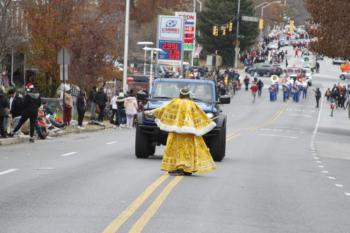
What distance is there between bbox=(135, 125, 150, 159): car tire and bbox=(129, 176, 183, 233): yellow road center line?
555cm

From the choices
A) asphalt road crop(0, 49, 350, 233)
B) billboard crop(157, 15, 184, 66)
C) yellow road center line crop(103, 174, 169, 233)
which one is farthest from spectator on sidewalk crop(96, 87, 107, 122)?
yellow road center line crop(103, 174, 169, 233)

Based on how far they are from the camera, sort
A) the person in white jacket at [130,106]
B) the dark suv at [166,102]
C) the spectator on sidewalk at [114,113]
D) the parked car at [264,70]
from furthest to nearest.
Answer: the parked car at [264,70] < the spectator on sidewalk at [114,113] < the person in white jacket at [130,106] < the dark suv at [166,102]

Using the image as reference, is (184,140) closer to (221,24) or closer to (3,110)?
(3,110)

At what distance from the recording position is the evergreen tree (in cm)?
11719

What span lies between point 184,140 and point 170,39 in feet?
142

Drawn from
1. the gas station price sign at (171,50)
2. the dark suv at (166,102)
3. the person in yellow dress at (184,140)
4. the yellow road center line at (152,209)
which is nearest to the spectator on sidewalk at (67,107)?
the dark suv at (166,102)

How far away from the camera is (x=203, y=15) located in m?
120

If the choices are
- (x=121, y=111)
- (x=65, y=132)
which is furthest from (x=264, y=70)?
(x=65, y=132)

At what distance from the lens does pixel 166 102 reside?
23.0 meters

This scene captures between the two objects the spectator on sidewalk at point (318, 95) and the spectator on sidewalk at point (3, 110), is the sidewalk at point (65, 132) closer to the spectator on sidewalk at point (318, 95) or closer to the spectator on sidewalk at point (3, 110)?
the spectator on sidewalk at point (3, 110)

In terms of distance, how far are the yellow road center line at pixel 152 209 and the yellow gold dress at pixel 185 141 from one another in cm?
88

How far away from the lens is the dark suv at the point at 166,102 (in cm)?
2233

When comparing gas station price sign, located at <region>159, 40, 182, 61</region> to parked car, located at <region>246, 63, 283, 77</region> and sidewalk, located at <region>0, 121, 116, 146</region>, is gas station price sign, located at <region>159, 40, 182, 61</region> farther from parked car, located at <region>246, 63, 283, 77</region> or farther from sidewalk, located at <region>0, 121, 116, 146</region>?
parked car, located at <region>246, 63, 283, 77</region>

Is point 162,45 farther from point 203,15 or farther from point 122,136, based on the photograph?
point 203,15
